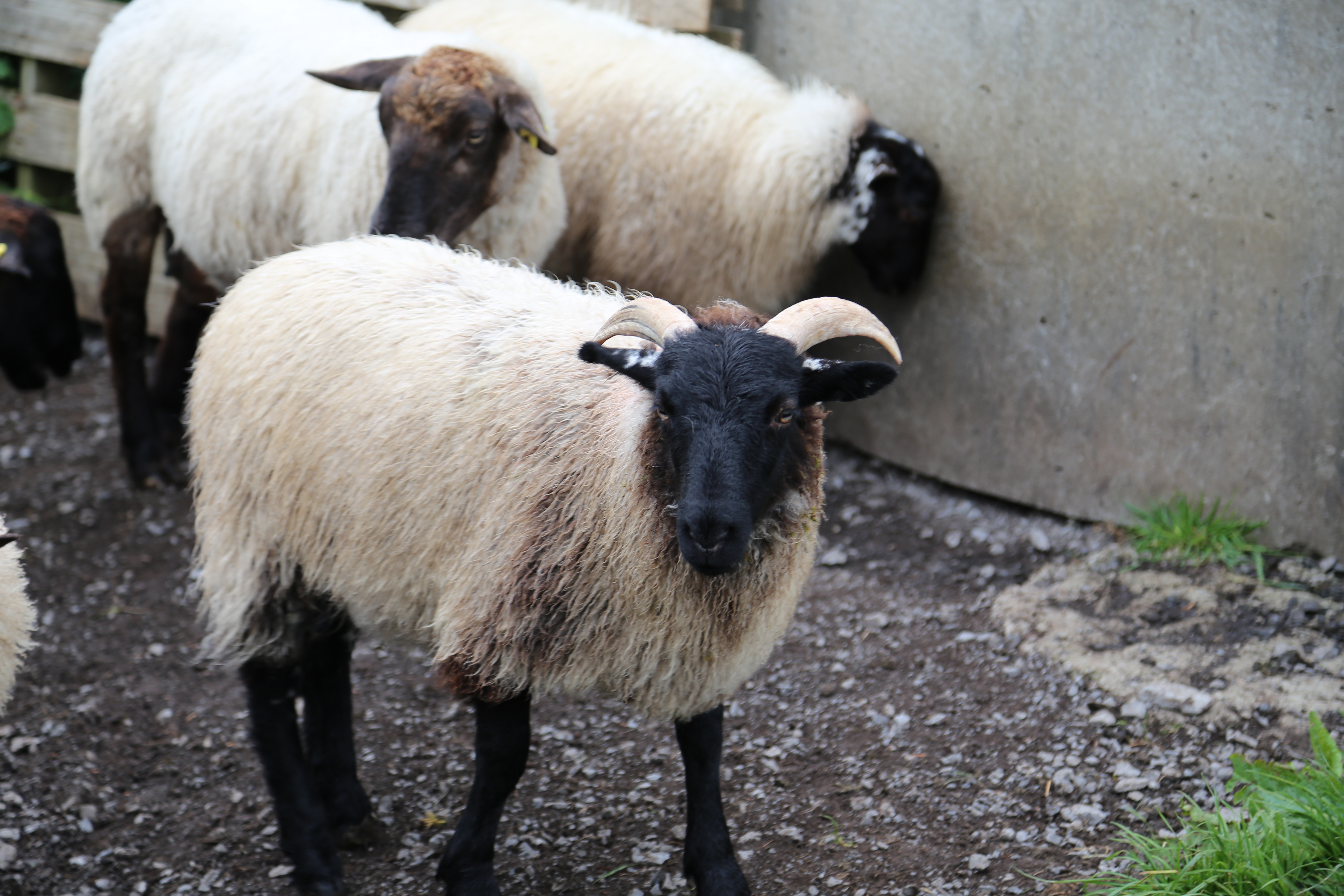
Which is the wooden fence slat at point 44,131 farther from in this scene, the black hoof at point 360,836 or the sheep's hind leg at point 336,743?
the black hoof at point 360,836

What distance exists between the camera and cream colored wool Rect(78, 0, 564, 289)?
4.79m

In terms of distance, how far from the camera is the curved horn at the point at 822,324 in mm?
2742

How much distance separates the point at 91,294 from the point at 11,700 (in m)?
3.94

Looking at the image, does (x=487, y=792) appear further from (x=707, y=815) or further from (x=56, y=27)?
(x=56, y=27)

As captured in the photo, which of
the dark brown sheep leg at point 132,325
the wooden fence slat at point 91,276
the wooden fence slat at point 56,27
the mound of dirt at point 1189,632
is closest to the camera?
the mound of dirt at point 1189,632

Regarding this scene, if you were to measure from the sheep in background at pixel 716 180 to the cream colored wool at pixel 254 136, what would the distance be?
373 millimetres

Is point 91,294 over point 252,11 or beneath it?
beneath

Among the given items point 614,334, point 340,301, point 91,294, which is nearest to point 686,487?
point 614,334

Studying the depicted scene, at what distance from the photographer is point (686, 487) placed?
2576 millimetres

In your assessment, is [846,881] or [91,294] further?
[91,294]

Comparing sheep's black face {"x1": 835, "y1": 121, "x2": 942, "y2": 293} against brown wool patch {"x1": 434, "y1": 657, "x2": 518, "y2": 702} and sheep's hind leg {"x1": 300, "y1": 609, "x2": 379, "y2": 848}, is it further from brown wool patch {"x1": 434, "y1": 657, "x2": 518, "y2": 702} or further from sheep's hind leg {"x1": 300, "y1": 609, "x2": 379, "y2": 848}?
brown wool patch {"x1": 434, "y1": 657, "x2": 518, "y2": 702}

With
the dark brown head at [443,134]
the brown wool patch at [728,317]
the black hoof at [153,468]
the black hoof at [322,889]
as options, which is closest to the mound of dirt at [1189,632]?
the brown wool patch at [728,317]

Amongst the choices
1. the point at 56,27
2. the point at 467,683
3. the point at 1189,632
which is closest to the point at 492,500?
the point at 467,683

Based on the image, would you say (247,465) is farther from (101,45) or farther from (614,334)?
(101,45)
